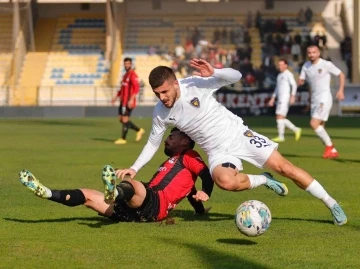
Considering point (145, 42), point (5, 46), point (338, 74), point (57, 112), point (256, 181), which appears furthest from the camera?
point (5, 46)

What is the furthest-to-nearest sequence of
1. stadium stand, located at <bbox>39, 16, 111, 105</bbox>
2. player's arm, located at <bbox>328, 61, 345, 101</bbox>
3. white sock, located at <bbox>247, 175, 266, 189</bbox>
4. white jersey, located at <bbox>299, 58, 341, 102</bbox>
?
stadium stand, located at <bbox>39, 16, 111, 105</bbox>, white jersey, located at <bbox>299, 58, 341, 102</bbox>, player's arm, located at <bbox>328, 61, 345, 101</bbox>, white sock, located at <bbox>247, 175, 266, 189</bbox>

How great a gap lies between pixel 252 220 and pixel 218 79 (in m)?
1.84

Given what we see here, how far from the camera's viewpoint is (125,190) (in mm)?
9898

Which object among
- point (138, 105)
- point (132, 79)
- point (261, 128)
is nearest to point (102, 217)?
point (132, 79)

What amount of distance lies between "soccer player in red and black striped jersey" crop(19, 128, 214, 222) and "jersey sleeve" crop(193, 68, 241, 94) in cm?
72

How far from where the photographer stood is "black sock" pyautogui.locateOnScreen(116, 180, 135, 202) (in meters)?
9.82

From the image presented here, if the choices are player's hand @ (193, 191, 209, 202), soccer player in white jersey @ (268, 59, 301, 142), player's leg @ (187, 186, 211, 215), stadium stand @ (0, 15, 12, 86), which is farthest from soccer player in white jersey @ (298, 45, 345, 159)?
stadium stand @ (0, 15, 12, 86)

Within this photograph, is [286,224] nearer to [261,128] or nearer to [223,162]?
[223,162]

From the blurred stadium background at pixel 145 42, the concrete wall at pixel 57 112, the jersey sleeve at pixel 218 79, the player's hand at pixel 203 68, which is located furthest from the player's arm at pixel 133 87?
the concrete wall at pixel 57 112

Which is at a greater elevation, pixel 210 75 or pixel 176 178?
pixel 210 75

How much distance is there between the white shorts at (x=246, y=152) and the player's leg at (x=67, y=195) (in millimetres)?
1272

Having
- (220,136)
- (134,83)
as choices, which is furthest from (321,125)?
(220,136)

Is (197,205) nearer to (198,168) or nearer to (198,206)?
(198,206)

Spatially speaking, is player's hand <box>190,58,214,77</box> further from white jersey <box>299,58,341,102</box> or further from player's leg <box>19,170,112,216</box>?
white jersey <box>299,58,341,102</box>
